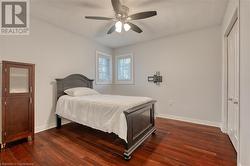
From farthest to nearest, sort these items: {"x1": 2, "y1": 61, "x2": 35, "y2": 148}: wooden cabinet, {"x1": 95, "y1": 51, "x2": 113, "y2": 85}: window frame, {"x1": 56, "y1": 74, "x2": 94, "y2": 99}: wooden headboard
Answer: {"x1": 95, "y1": 51, "x2": 113, "y2": 85}: window frame < {"x1": 56, "y1": 74, "x2": 94, "y2": 99}: wooden headboard < {"x1": 2, "y1": 61, "x2": 35, "y2": 148}: wooden cabinet

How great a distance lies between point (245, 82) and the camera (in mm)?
1524

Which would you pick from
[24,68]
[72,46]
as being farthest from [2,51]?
[72,46]

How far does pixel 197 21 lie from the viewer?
10.6 feet

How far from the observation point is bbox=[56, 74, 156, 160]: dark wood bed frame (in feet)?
6.88

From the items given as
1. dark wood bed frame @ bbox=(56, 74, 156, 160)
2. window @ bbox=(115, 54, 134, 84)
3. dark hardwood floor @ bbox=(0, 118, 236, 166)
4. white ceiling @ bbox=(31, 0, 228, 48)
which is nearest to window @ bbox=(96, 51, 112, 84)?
window @ bbox=(115, 54, 134, 84)

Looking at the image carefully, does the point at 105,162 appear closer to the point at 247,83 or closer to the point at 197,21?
the point at 247,83

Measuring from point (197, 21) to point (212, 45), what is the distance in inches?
30.4

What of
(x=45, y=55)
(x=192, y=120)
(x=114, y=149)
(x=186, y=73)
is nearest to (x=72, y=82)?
(x=45, y=55)

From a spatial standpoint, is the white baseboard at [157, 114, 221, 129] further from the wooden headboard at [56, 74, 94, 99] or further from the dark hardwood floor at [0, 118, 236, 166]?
the wooden headboard at [56, 74, 94, 99]

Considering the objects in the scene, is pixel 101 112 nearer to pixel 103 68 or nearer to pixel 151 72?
pixel 151 72

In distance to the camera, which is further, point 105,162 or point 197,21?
point 197,21

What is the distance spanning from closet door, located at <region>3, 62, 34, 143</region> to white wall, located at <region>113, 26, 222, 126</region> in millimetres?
3248

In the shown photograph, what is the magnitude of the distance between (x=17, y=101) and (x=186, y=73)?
13.2 feet

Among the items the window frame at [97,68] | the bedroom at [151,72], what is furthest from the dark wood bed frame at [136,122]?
the window frame at [97,68]
